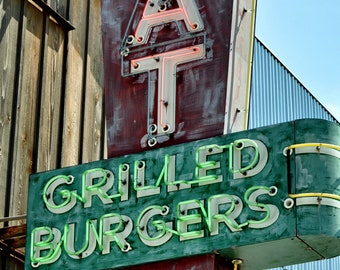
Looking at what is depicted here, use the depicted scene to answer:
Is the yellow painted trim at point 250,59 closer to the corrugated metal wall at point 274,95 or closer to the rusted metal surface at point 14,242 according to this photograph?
the rusted metal surface at point 14,242

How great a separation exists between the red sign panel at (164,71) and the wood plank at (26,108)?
1.80 m

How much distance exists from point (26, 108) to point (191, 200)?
401cm

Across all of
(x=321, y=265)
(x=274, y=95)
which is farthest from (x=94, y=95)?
(x=321, y=265)

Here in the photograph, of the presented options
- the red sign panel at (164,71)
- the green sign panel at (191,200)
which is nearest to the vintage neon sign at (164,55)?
the red sign panel at (164,71)

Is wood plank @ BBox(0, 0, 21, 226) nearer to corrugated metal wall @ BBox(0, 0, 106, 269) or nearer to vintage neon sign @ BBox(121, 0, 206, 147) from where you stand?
corrugated metal wall @ BBox(0, 0, 106, 269)

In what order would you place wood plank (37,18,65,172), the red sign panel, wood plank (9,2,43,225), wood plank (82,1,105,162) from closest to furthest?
the red sign panel < wood plank (9,2,43,225) < wood plank (37,18,65,172) < wood plank (82,1,105,162)

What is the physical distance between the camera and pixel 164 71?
18.5 meters

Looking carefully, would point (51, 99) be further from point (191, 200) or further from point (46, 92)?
point (191, 200)

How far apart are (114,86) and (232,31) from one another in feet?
5.99

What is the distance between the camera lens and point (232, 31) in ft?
59.4

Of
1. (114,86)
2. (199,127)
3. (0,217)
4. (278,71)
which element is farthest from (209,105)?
(278,71)

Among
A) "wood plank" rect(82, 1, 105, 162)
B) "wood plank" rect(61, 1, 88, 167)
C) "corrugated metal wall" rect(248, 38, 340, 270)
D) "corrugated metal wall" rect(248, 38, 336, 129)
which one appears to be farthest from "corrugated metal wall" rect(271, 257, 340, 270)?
"wood plank" rect(61, 1, 88, 167)

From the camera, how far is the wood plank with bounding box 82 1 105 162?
865 inches

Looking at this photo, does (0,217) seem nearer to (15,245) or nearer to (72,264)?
(15,245)
